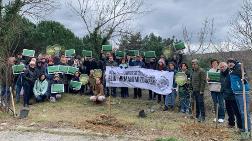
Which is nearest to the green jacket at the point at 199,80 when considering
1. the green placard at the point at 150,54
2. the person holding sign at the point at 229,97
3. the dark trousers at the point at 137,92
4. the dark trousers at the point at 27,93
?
the person holding sign at the point at 229,97

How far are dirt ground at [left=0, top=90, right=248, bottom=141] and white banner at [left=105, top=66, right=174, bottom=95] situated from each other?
3.95ft

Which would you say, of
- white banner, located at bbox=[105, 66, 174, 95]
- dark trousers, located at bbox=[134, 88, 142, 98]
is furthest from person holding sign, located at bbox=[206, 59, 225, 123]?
dark trousers, located at bbox=[134, 88, 142, 98]

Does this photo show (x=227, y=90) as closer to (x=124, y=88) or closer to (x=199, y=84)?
(x=199, y=84)

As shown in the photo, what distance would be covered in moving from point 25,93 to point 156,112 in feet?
15.2

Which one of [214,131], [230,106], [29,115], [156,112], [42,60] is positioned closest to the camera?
[214,131]

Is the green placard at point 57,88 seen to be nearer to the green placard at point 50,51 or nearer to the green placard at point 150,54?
the green placard at point 50,51

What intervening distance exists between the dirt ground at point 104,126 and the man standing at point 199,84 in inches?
16.5

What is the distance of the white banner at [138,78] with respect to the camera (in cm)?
1723

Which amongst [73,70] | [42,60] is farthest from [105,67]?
[42,60]

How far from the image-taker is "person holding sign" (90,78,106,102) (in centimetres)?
1731

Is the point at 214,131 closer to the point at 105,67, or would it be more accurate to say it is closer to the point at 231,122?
the point at 231,122

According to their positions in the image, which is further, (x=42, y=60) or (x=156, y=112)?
(x=42, y=60)

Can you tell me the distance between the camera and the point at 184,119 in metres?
14.7

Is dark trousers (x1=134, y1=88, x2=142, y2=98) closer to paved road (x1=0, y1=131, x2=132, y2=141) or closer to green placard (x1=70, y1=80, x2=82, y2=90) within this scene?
green placard (x1=70, y1=80, x2=82, y2=90)
